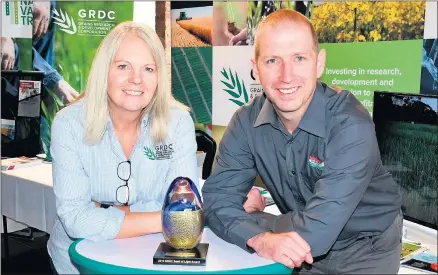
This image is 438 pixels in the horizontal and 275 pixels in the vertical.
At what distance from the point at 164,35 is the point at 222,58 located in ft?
2.67

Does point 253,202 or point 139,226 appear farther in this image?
point 253,202

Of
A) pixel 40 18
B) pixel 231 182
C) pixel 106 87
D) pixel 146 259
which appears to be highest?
pixel 40 18

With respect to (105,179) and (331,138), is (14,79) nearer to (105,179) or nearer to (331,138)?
Answer: (105,179)

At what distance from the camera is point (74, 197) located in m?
1.85

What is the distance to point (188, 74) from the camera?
4504 millimetres

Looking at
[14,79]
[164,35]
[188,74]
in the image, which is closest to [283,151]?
[188,74]

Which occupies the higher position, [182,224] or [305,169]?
[305,169]

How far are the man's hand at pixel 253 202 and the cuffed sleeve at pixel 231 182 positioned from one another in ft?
0.33

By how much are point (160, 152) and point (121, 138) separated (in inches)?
7.3

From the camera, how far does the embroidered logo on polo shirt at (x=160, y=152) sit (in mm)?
2021

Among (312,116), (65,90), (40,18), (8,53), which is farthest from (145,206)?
(8,53)

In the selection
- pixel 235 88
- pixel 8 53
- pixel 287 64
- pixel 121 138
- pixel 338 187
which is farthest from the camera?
pixel 8 53

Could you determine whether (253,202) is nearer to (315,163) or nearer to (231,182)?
(231,182)

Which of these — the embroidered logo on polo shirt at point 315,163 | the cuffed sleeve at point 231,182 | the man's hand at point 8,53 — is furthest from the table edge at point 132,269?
the man's hand at point 8,53
